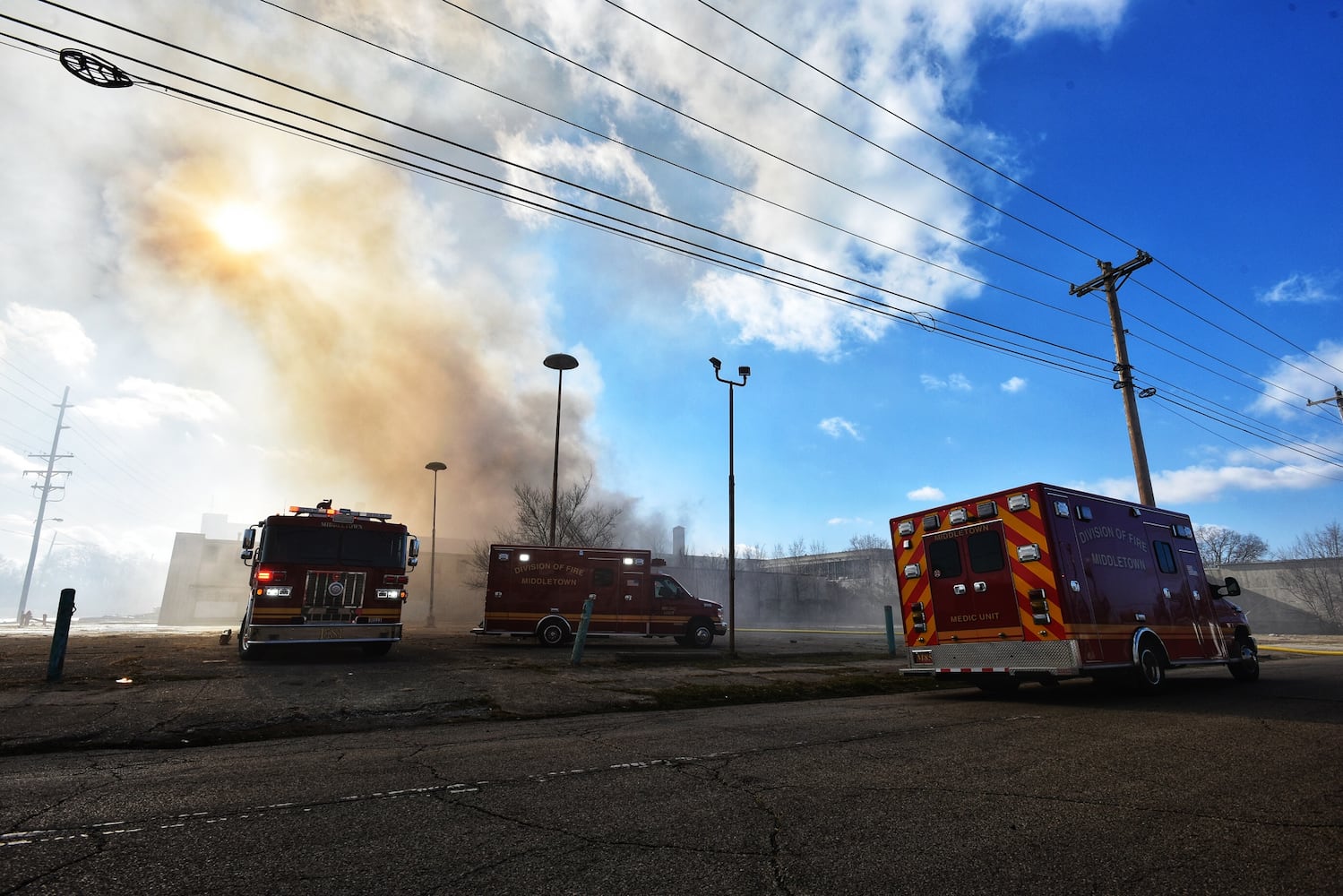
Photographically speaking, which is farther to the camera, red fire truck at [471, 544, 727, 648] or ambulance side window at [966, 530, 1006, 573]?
red fire truck at [471, 544, 727, 648]

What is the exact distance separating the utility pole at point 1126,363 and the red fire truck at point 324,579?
17862 mm

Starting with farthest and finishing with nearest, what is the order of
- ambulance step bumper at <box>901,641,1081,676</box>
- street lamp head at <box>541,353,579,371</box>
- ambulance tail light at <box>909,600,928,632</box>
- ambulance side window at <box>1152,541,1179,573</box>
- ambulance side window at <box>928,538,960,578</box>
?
street lamp head at <box>541,353,579,371</box>
ambulance side window at <box>1152,541,1179,573</box>
ambulance tail light at <box>909,600,928,632</box>
ambulance side window at <box>928,538,960,578</box>
ambulance step bumper at <box>901,641,1081,676</box>

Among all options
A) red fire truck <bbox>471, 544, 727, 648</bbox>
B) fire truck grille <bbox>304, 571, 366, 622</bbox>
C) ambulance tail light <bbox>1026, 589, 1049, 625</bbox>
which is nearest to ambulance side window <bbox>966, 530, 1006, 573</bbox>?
ambulance tail light <bbox>1026, 589, 1049, 625</bbox>

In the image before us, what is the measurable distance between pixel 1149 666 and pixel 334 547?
45.5 ft

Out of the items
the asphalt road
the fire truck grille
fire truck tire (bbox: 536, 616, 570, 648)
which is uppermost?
the fire truck grille

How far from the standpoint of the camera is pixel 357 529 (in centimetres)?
1287

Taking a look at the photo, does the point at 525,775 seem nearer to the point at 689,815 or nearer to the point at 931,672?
the point at 689,815

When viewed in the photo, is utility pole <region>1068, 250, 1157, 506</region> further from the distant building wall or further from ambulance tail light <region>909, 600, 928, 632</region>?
the distant building wall

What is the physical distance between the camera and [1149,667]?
9.20 m

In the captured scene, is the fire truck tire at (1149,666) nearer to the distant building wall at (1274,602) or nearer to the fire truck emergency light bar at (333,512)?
the fire truck emergency light bar at (333,512)

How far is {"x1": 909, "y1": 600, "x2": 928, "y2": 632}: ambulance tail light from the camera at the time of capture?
31.6 feet

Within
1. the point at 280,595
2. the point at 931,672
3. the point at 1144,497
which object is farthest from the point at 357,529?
the point at 1144,497

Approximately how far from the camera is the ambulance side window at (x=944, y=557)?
937 centimetres

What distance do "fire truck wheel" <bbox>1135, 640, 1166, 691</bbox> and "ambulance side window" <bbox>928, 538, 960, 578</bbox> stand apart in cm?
269
